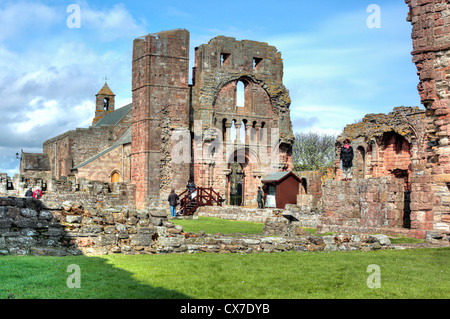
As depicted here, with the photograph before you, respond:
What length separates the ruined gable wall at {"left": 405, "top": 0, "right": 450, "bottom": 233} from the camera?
44.6 ft

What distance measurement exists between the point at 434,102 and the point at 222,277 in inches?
338

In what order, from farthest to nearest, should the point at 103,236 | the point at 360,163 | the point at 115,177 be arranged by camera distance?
the point at 115,177, the point at 360,163, the point at 103,236

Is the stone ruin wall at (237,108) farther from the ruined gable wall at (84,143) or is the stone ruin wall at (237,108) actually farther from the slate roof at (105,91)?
the slate roof at (105,91)

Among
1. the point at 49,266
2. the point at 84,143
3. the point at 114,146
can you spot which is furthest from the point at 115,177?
the point at 49,266

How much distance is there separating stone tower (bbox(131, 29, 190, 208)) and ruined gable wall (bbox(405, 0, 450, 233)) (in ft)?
69.6

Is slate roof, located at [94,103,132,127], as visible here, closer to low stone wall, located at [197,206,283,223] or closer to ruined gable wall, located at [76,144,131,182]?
ruined gable wall, located at [76,144,131,182]

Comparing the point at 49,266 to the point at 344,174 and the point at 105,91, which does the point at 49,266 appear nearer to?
the point at 344,174

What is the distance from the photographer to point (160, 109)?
3372 centimetres

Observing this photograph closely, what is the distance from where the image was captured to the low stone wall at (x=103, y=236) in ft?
31.4

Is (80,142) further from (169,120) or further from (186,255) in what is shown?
(186,255)

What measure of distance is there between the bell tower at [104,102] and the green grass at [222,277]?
58.1 meters

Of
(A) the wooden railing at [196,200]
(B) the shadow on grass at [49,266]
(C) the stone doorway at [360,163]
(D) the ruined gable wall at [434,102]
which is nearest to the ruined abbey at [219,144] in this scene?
(C) the stone doorway at [360,163]

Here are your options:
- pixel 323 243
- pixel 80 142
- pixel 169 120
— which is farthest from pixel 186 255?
pixel 80 142

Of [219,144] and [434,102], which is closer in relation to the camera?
[434,102]
